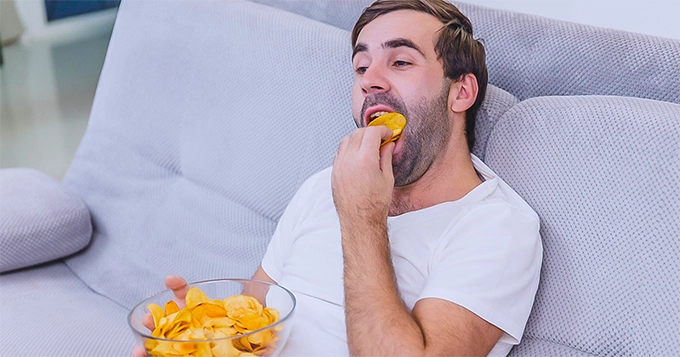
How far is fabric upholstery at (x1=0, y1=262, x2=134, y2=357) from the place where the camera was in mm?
1681

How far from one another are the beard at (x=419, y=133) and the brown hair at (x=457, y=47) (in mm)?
43

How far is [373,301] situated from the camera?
3.99 ft

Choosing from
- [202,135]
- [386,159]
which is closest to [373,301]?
[386,159]

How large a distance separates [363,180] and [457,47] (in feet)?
1.07

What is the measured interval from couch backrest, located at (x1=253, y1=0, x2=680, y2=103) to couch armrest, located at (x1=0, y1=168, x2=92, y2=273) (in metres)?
1.14

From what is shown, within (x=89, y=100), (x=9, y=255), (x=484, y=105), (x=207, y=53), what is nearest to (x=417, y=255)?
(x=484, y=105)

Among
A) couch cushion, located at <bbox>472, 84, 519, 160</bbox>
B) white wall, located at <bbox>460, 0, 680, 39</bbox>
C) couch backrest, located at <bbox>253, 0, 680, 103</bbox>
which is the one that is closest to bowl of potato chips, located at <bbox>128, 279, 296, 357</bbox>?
couch cushion, located at <bbox>472, 84, 519, 160</bbox>

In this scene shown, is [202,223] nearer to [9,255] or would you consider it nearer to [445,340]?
[9,255]

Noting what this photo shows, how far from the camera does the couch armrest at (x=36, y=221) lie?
1978 millimetres

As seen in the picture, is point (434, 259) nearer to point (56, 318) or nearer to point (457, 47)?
point (457, 47)

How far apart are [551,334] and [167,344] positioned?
0.59 meters

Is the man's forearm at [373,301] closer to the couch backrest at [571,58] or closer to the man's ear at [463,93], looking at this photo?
the man's ear at [463,93]

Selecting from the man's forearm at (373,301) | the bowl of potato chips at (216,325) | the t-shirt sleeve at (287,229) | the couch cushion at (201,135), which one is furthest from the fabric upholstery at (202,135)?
the bowl of potato chips at (216,325)

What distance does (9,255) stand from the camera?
6.52ft
